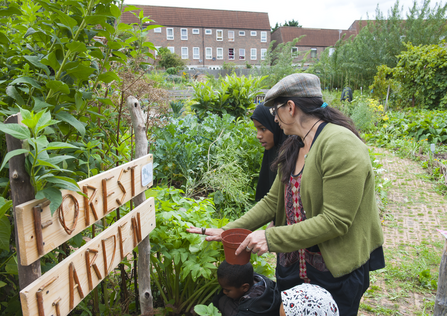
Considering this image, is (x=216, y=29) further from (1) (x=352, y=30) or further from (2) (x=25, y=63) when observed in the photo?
(2) (x=25, y=63)

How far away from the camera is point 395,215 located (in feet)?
15.5

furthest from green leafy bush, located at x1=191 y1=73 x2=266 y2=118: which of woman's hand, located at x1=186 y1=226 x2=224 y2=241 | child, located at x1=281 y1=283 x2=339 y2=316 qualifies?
child, located at x1=281 y1=283 x2=339 y2=316

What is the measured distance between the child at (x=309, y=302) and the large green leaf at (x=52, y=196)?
1.16m

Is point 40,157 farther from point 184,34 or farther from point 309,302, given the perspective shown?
point 184,34

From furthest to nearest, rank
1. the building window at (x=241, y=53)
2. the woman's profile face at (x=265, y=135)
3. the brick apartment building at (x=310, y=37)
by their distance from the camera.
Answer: the brick apartment building at (x=310, y=37)
the building window at (x=241, y=53)
the woman's profile face at (x=265, y=135)

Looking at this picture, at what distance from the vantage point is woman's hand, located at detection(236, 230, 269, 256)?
1558mm

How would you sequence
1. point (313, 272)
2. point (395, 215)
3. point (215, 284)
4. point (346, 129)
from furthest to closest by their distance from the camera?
1. point (395, 215)
2. point (215, 284)
3. point (313, 272)
4. point (346, 129)

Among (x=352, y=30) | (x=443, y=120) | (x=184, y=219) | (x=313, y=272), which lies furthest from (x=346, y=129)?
(x=352, y=30)

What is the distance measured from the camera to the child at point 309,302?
4.77 feet

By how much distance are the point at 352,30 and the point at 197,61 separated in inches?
861

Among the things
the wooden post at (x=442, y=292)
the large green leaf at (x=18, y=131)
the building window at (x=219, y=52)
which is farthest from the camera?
the building window at (x=219, y=52)

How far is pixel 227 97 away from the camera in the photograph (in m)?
5.53

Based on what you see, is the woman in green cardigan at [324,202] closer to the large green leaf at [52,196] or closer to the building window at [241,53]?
the large green leaf at [52,196]

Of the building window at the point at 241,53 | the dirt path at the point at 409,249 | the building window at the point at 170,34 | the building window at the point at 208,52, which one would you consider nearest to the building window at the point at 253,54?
the building window at the point at 241,53
